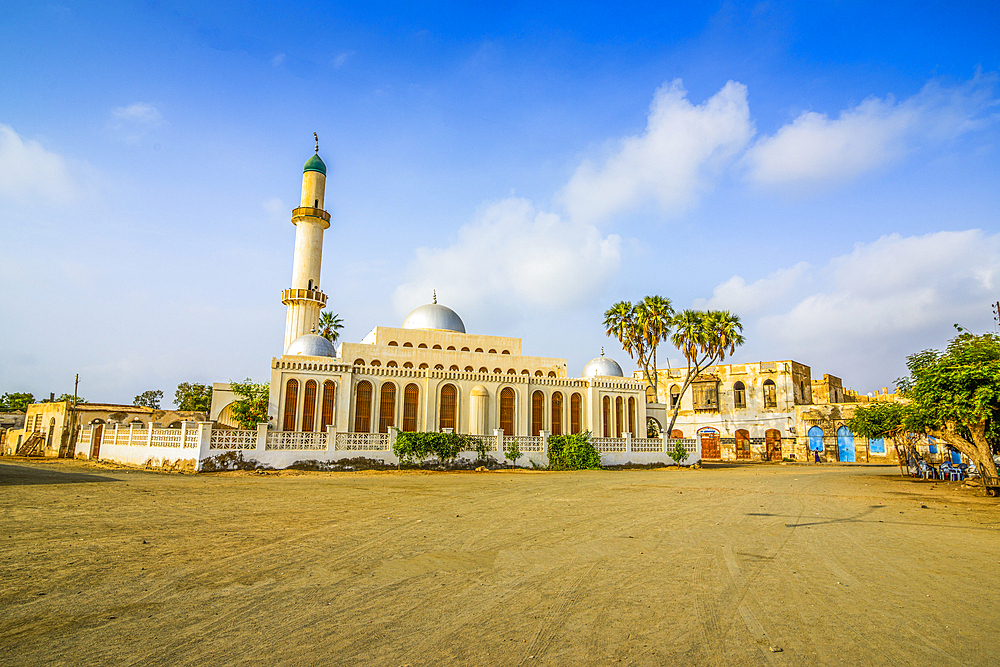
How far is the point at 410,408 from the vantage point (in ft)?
107

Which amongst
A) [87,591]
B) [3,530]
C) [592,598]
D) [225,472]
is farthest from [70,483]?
[592,598]

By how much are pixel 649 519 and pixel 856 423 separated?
898 inches

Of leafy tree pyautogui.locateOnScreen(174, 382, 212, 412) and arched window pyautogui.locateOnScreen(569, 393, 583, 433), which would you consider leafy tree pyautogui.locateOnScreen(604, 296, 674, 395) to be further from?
leafy tree pyautogui.locateOnScreen(174, 382, 212, 412)

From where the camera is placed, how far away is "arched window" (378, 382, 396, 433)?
105 feet

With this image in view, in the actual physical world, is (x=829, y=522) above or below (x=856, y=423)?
below

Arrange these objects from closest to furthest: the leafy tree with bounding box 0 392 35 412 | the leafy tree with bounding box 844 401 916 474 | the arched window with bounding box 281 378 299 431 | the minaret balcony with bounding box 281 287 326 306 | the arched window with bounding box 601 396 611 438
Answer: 1. the leafy tree with bounding box 844 401 916 474
2. the arched window with bounding box 281 378 299 431
3. the arched window with bounding box 601 396 611 438
4. the minaret balcony with bounding box 281 287 326 306
5. the leafy tree with bounding box 0 392 35 412

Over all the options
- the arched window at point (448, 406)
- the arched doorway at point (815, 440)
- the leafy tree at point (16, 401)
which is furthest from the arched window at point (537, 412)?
the leafy tree at point (16, 401)

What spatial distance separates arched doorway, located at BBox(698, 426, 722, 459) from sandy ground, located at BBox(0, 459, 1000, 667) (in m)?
40.2

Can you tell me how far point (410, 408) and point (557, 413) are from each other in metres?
8.70

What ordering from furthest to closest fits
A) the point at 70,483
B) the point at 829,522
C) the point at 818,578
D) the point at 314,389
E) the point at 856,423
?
1. the point at 314,389
2. the point at 856,423
3. the point at 70,483
4. the point at 829,522
5. the point at 818,578

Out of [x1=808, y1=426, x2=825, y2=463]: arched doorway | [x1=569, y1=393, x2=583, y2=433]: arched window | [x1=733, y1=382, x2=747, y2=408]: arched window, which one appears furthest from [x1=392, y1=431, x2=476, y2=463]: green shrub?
[x1=808, y1=426, x2=825, y2=463]: arched doorway

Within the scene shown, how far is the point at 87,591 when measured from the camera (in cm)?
561

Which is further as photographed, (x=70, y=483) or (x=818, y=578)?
(x=70, y=483)

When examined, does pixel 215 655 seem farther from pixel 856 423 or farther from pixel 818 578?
pixel 856 423
